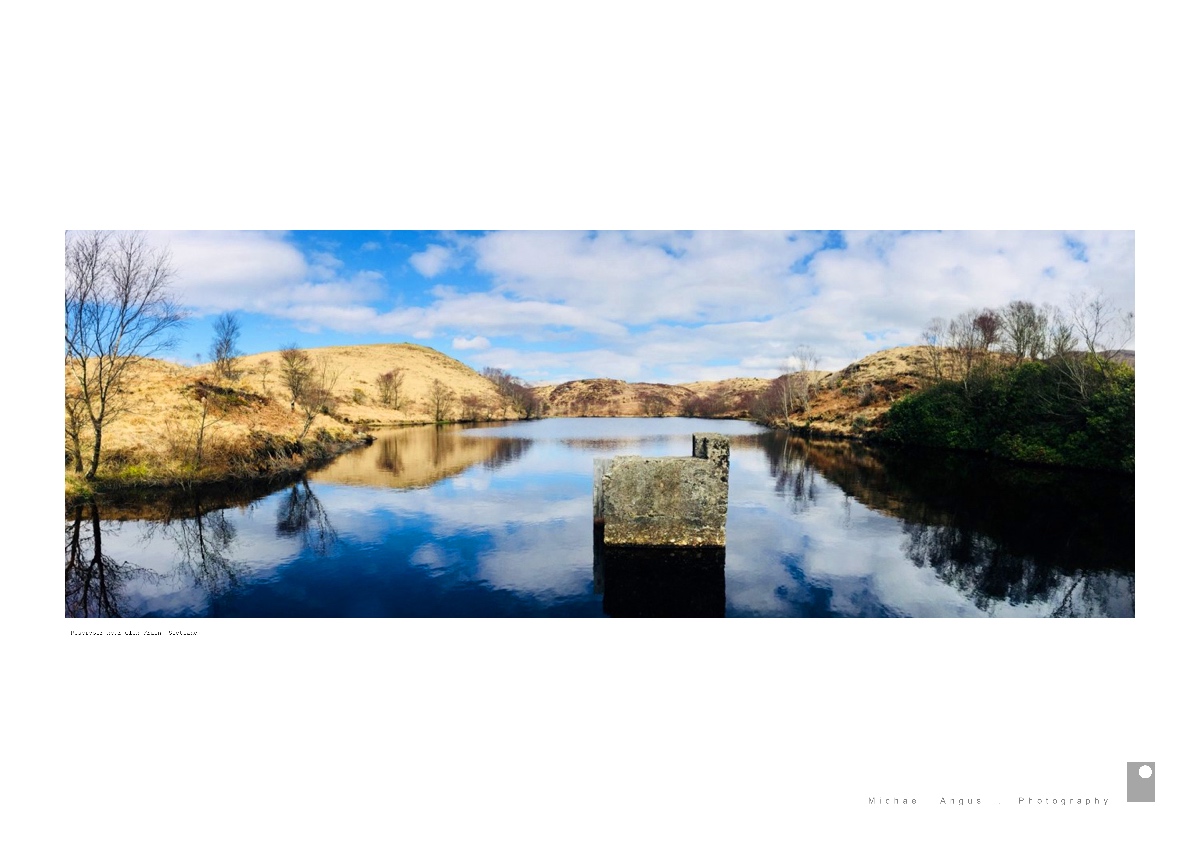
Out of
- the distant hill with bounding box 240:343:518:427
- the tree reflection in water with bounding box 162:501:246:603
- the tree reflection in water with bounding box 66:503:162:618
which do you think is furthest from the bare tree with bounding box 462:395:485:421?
the tree reflection in water with bounding box 66:503:162:618

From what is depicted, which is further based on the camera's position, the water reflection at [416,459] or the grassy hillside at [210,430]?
the water reflection at [416,459]

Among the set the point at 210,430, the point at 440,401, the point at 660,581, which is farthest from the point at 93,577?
the point at 440,401

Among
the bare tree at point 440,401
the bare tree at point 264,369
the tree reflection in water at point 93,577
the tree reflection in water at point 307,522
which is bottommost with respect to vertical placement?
the tree reflection in water at point 93,577

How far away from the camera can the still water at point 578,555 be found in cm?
772

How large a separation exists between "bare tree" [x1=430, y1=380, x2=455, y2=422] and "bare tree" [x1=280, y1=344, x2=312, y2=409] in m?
13.7

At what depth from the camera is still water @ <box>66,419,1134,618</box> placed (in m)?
7.72

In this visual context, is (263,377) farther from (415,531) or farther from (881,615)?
(881,615)

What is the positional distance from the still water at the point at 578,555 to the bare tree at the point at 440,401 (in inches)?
1399

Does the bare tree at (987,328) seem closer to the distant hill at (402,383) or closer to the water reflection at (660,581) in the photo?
the water reflection at (660,581)

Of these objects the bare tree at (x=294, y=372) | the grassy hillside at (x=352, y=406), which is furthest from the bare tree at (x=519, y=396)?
the bare tree at (x=294, y=372)

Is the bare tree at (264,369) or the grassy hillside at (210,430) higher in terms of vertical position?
the bare tree at (264,369)

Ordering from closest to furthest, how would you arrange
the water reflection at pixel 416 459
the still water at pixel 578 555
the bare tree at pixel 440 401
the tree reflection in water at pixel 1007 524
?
the still water at pixel 578 555 < the tree reflection in water at pixel 1007 524 < the water reflection at pixel 416 459 < the bare tree at pixel 440 401

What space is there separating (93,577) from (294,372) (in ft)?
97.8

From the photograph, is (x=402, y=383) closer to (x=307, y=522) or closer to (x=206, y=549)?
(x=307, y=522)
